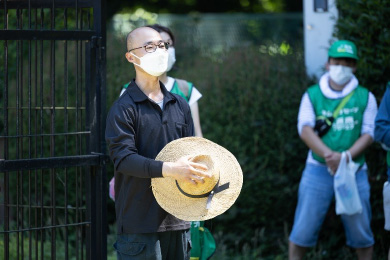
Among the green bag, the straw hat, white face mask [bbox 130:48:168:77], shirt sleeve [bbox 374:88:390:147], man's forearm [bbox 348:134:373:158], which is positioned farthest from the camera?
man's forearm [bbox 348:134:373:158]

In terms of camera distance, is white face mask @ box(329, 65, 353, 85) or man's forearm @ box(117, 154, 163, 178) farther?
white face mask @ box(329, 65, 353, 85)

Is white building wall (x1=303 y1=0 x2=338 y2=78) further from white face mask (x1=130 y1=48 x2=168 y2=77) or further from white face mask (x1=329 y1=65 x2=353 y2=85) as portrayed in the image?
white face mask (x1=130 y1=48 x2=168 y2=77)

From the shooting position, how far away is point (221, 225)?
7.09 meters

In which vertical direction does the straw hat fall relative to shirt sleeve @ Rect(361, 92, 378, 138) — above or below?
below

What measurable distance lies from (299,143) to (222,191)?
308 centimetres

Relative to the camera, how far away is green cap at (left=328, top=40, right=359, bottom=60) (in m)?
5.92

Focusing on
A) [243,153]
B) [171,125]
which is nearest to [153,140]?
[171,125]

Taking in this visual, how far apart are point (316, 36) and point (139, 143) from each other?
3.72 metres

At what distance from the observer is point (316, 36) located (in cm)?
724

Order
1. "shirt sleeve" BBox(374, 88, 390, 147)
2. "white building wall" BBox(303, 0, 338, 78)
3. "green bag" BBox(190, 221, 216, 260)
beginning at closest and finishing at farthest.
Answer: "green bag" BBox(190, 221, 216, 260) < "shirt sleeve" BBox(374, 88, 390, 147) < "white building wall" BBox(303, 0, 338, 78)

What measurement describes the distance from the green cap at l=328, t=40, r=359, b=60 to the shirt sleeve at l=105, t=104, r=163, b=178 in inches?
101

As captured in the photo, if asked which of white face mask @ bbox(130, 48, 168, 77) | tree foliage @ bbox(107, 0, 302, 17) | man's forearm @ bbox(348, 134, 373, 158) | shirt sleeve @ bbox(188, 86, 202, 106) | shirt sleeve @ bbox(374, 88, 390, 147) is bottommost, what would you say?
man's forearm @ bbox(348, 134, 373, 158)

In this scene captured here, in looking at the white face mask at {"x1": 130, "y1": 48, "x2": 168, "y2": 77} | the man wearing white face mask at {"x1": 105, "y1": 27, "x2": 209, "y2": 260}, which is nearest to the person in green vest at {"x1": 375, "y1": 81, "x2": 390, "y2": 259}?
the man wearing white face mask at {"x1": 105, "y1": 27, "x2": 209, "y2": 260}

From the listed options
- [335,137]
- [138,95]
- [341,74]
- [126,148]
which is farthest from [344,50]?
[126,148]
